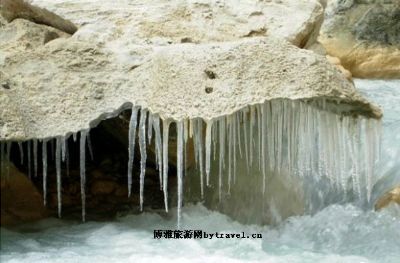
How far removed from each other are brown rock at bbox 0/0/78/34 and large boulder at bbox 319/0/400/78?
4.42m

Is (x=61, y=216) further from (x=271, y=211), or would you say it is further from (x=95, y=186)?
(x=271, y=211)

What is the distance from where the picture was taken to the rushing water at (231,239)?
4.57 meters

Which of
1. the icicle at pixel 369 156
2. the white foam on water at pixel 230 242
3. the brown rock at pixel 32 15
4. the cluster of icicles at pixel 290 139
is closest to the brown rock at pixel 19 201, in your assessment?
the white foam on water at pixel 230 242

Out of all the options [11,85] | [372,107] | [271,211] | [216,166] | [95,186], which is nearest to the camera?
[372,107]

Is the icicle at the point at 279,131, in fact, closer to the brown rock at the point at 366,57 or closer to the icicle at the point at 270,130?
the icicle at the point at 270,130

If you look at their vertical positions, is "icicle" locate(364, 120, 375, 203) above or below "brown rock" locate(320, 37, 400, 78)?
below

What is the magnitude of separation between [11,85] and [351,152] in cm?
241

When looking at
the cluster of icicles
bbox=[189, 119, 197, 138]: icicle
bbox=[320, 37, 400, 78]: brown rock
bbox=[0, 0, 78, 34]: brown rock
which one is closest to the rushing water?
the cluster of icicles

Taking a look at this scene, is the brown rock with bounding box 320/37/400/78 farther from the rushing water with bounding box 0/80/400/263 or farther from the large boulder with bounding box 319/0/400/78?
the rushing water with bounding box 0/80/400/263

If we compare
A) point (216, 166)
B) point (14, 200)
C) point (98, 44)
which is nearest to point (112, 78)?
point (98, 44)

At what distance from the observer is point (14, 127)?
4.33m

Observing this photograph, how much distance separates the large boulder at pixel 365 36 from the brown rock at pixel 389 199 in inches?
152

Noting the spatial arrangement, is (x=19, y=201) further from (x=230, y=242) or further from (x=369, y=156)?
(x=369, y=156)

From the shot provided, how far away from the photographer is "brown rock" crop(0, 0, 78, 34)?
542 cm
